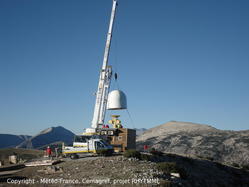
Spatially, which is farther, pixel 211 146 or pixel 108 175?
pixel 211 146

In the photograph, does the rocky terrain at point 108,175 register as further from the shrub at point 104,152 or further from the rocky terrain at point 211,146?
the rocky terrain at point 211,146

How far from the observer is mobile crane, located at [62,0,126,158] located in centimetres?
3048

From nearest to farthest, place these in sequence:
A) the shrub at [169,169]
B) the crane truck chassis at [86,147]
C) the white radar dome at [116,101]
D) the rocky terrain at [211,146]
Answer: the shrub at [169,169] < the crane truck chassis at [86,147] < the white radar dome at [116,101] < the rocky terrain at [211,146]

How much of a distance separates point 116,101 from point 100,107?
10.1ft

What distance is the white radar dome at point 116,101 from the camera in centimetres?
3988

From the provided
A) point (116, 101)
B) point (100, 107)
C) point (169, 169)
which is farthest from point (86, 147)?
point (116, 101)

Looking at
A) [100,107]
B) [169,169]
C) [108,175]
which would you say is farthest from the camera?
[100,107]

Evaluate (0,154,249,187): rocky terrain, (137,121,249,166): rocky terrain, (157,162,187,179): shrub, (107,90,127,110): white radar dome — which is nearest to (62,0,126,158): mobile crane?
(107,90,127,110): white radar dome

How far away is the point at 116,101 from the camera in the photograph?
3994cm

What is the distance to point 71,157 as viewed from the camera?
95.5ft

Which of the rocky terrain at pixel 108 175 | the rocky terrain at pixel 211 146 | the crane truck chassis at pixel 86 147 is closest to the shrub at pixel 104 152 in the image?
the crane truck chassis at pixel 86 147

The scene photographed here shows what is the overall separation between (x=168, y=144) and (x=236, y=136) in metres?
17.8

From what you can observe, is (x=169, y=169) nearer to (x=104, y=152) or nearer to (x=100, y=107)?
(x=104, y=152)

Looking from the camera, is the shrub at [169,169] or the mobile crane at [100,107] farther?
the mobile crane at [100,107]
